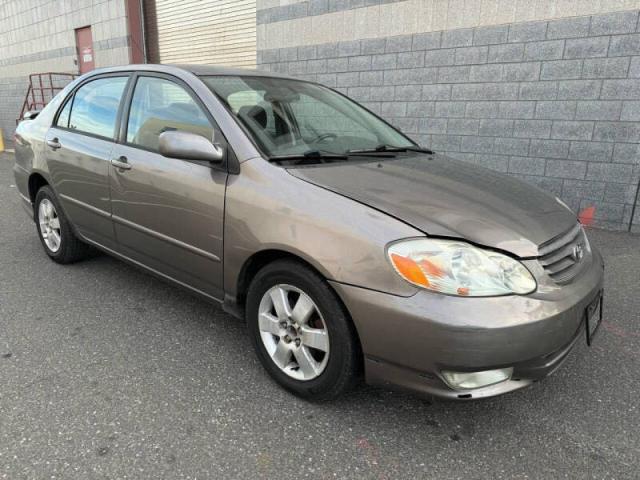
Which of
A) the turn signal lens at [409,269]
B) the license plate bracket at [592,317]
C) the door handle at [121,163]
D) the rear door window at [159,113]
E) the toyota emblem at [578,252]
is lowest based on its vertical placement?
the license plate bracket at [592,317]

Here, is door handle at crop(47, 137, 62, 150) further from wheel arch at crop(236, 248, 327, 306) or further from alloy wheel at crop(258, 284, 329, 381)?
alloy wheel at crop(258, 284, 329, 381)

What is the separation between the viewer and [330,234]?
2.10 metres

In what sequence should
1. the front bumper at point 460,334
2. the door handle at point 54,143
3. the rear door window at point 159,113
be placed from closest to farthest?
1. the front bumper at point 460,334
2. the rear door window at point 159,113
3. the door handle at point 54,143

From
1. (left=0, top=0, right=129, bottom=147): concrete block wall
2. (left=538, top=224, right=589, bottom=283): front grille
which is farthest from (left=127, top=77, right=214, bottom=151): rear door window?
(left=0, top=0, right=129, bottom=147): concrete block wall

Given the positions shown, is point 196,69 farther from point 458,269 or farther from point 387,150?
point 458,269

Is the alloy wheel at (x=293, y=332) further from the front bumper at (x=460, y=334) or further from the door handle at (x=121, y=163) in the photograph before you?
the door handle at (x=121, y=163)

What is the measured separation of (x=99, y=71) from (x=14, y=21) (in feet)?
50.8

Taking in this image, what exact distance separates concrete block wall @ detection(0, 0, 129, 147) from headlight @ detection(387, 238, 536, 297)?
1179 cm

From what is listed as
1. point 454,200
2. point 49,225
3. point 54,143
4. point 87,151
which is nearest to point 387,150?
point 454,200

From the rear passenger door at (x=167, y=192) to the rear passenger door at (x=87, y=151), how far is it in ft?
0.55

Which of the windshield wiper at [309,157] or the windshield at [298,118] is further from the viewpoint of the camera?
the windshield at [298,118]

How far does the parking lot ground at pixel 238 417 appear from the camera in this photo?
1.97 metres

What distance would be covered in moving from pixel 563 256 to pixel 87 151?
122 inches

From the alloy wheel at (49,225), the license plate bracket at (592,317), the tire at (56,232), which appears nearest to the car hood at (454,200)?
the license plate bracket at (592,317)
